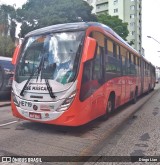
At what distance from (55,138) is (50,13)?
103ft

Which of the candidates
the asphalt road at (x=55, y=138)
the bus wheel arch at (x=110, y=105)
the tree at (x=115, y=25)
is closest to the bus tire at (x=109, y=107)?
the bus wheel arch at (x=110, y=105)

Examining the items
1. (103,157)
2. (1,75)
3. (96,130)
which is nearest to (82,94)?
(96,130)

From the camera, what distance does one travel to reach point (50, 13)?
36.4 m

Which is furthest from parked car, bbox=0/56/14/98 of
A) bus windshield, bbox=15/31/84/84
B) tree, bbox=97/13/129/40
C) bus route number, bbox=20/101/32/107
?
tree, bbox=97/13/129/40

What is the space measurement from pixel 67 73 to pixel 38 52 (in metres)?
1.12

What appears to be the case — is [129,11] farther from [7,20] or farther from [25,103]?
[25,103]

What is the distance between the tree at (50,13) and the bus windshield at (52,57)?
28.1 metres

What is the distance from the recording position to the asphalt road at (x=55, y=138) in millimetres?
5758

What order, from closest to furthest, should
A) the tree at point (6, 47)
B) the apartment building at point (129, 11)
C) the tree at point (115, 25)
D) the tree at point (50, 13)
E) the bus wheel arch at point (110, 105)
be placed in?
the bus wheel arch at point (110, 105)
the tree at point (6, 47)
the tree at point (50, 13)
the tree at point (115, 25)
the apartment building at point (129, 11)

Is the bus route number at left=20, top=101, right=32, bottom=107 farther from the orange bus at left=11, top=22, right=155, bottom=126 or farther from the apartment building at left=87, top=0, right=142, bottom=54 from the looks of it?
the apartment building at left=87, top=0, right=142, bottom=54

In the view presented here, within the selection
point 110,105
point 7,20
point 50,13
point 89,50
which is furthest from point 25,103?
point 7,20

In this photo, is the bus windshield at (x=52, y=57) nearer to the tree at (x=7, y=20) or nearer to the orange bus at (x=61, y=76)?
the orange bus at (x=61, y=76)

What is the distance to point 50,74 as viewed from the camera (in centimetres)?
716

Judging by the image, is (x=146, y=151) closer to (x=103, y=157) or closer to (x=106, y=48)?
(x=103, y=157)
